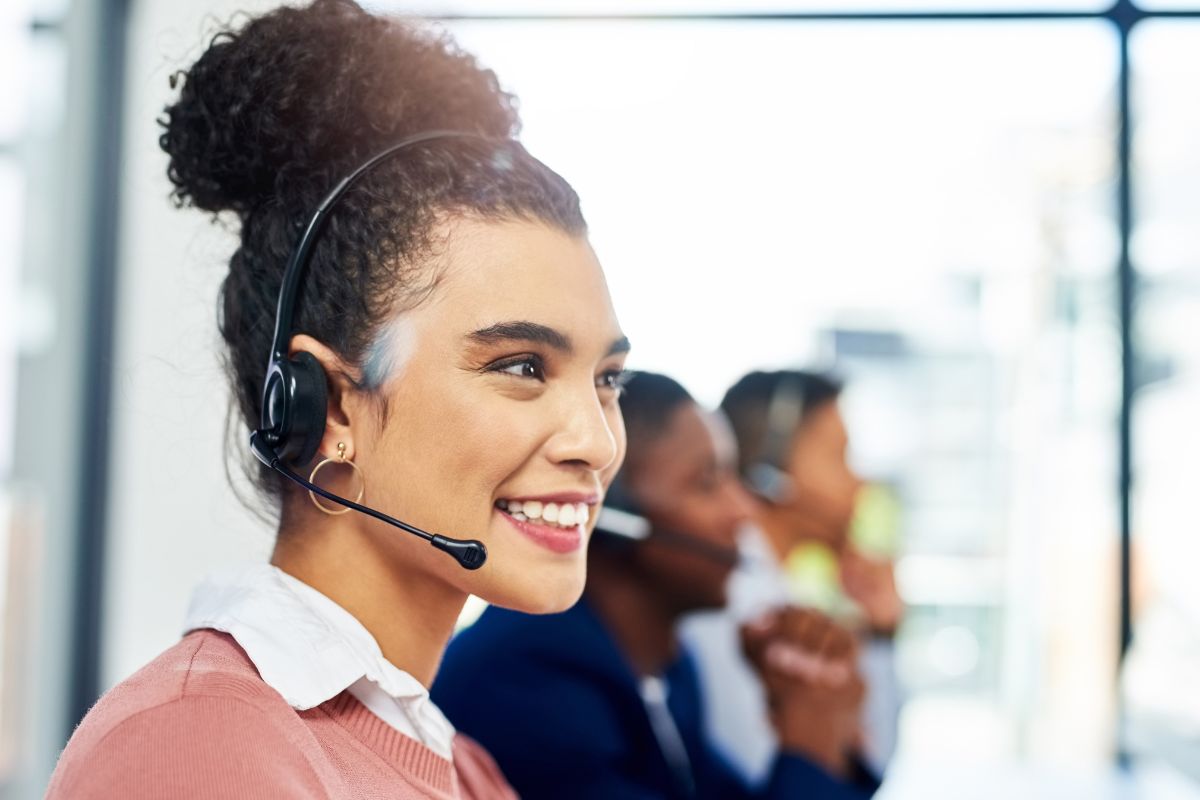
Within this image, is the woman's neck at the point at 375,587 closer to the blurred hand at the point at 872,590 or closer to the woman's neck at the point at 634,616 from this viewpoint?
the woman's neck at the point at 634,616

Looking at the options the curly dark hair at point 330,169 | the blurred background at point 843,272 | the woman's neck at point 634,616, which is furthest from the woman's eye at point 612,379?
the blurred background at point 843,272

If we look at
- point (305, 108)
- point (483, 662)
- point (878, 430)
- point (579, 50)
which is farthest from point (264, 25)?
point (878, 430)

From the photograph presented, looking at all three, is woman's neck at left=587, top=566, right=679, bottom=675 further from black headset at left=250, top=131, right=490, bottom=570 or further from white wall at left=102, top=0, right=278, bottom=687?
black headset at left=250, top=131, right=490, bottom=570

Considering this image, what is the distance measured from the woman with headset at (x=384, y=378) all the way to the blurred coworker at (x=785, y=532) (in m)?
1.22

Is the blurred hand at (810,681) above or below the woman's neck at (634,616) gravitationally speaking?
below

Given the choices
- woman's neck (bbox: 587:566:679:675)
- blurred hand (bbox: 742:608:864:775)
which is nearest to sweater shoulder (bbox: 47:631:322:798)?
woman's neck (bbox: 587:566:679:675)

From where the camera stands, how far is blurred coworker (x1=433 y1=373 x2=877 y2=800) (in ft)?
4.62

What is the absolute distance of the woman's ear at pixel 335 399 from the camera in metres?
0.79

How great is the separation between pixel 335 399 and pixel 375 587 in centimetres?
14

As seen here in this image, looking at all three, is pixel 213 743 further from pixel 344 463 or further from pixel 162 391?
pixel 162 391

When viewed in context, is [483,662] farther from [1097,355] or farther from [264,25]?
[1097,355]

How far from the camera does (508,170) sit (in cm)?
82

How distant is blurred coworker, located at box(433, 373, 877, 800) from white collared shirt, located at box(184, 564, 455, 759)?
23.3 inches

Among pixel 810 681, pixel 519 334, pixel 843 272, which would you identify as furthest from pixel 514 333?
pixel 843 272
